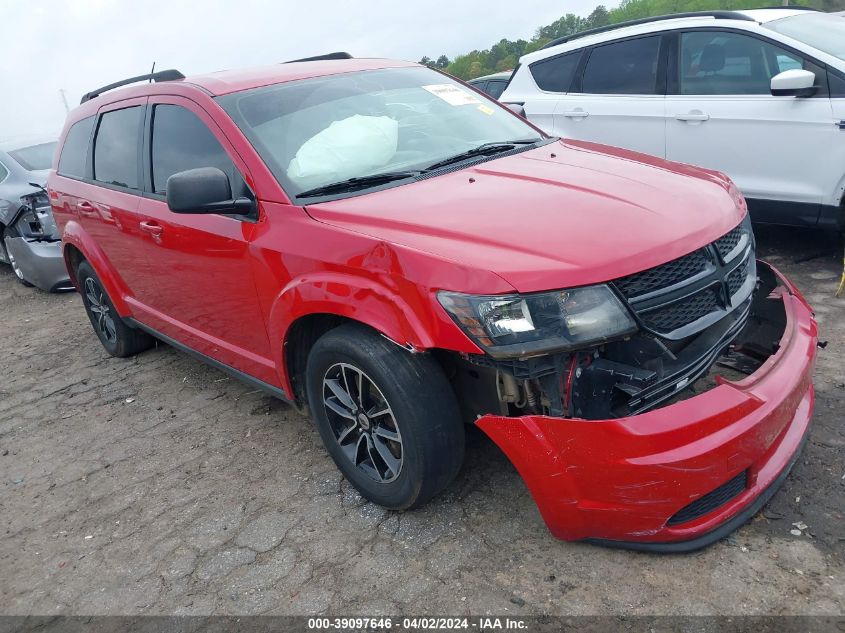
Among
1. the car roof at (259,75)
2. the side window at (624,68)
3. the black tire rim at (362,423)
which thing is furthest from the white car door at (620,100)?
the black tire rim at (362,423)

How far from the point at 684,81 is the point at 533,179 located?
3098 millimetres

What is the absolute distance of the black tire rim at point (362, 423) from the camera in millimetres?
2737

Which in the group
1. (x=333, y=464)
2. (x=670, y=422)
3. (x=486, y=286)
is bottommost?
(x=333, y=464)

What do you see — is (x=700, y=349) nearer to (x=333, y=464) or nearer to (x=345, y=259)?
(x=345, y=259)

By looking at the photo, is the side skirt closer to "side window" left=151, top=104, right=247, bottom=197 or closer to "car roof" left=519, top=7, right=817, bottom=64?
"side window" left=151, top=104, right=247, bottom=197

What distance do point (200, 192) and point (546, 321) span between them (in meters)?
1.54

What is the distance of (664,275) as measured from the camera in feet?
7.62

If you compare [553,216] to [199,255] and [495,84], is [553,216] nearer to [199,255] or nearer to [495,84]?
[199,255]

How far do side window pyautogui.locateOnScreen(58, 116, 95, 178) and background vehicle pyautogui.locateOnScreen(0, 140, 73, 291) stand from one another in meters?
2.17

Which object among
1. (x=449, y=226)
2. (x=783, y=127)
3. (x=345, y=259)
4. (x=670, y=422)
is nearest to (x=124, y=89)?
(x=345, y=259)

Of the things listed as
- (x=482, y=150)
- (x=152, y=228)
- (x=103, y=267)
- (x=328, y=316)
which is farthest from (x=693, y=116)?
(x=103, y=267)

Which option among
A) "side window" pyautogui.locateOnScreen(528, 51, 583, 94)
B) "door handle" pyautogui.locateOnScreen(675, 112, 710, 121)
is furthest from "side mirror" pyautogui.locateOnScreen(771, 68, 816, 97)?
"side window" pyautogui.locateOnScreen(528, 51, 583, 94)

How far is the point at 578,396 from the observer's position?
228 centimetres

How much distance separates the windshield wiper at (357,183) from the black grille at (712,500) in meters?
1.65
